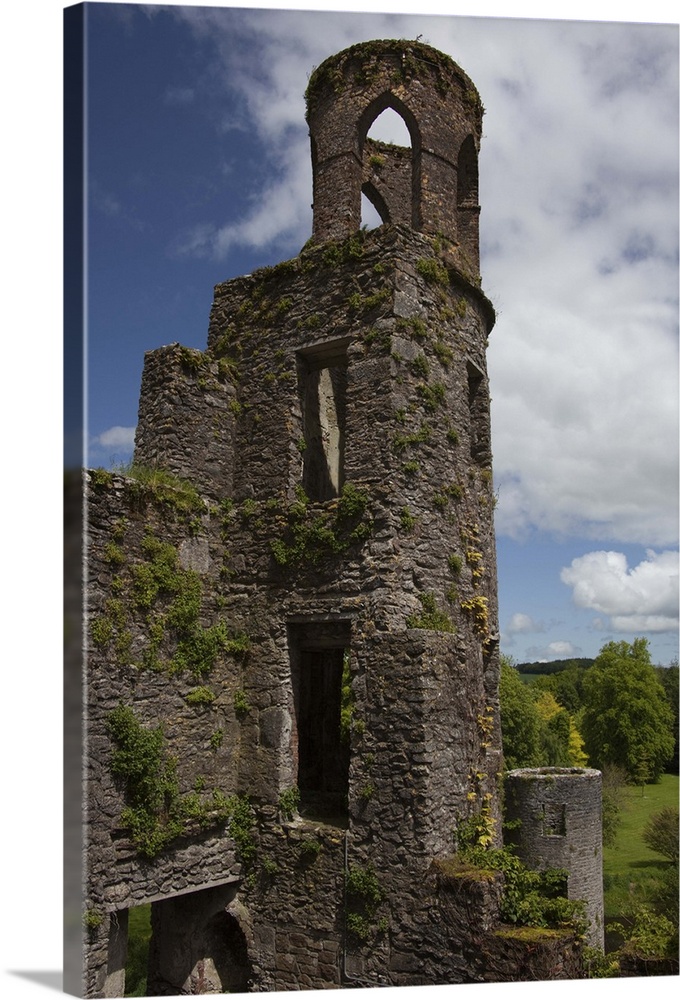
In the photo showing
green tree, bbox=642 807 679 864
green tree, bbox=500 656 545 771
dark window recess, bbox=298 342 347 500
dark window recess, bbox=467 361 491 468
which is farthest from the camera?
green tree, bbox=500 656 545 771

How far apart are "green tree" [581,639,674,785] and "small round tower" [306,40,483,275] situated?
109 feet

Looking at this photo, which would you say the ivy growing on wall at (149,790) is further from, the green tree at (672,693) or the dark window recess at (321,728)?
the green tree at (672,693)

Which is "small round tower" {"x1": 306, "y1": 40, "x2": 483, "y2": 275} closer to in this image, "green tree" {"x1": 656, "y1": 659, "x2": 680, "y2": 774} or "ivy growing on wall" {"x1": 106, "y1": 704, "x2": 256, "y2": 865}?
"ivy growing on wall" {"x1": 106, "y1": 704, "x2": 256, "y2": 865}

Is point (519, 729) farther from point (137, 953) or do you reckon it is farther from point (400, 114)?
point (400, 114)

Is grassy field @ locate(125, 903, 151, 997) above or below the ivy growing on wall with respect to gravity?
below

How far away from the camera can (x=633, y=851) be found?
29.7 metres

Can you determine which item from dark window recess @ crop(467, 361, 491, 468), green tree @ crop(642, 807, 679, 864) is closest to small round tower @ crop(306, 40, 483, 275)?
dark window recess @ crop(467, 361, 491, 468)

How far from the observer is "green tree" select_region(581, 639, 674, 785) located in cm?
3747

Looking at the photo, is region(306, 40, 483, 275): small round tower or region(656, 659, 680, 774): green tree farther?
Answer: region(656, 659, 680, 774): green tree

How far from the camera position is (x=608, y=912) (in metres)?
22.8

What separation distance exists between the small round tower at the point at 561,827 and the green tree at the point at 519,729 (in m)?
14.4

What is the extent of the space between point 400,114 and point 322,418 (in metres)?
4.48

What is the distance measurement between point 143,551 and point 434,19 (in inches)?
246

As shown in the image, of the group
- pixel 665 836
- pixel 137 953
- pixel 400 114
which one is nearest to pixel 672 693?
pixel 665 836
